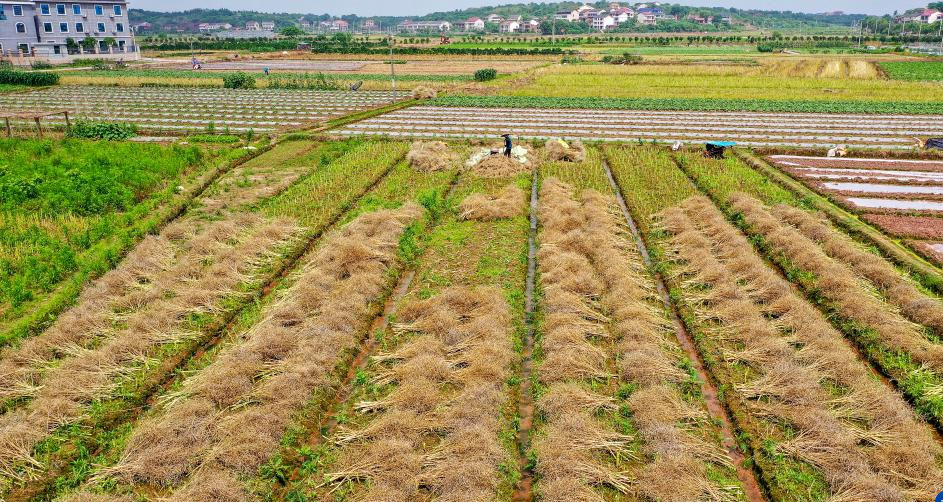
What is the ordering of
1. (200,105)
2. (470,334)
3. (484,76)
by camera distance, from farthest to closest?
(484,76)
(200,105)
(470,334)

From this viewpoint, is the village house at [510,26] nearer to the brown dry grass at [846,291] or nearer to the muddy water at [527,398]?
the brown dry grass at [846,291]

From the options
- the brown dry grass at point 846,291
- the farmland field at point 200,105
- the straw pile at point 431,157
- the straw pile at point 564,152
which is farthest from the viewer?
the farmland field at point 200,105

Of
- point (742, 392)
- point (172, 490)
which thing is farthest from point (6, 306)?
point (742, 392)

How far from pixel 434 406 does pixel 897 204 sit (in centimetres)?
1577

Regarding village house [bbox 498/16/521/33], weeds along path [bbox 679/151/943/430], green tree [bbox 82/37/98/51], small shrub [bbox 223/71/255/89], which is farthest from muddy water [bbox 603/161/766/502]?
village house [bbox 498/16/521/33]

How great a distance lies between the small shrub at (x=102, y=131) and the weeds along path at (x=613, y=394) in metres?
20.4

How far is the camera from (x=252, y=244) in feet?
42.2

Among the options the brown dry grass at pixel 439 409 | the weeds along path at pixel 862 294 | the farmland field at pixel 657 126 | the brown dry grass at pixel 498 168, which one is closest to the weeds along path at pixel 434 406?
the brown dry grass at pixel 439 409

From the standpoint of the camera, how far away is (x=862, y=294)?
10641 millimetres

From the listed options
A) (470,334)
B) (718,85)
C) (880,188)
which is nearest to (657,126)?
(880,188)

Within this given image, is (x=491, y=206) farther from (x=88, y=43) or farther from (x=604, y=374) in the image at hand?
(x=88, y=43)

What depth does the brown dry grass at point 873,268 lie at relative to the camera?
33.1 ft

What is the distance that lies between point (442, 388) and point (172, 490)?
346 cm

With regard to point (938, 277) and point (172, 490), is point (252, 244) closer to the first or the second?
point (172, 490)
